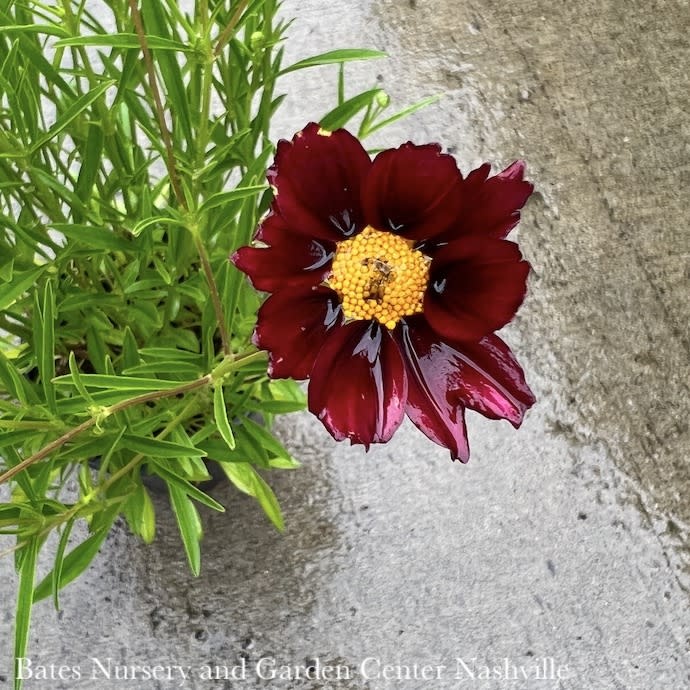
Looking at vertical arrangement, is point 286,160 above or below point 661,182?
below

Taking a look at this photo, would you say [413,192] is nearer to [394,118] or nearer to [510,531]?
[394,118]

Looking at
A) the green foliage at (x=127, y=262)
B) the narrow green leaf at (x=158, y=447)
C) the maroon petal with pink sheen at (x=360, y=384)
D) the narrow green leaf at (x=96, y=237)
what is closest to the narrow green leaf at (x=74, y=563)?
the green foliage at (x=127, y=262)

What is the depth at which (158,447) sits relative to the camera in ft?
1.94

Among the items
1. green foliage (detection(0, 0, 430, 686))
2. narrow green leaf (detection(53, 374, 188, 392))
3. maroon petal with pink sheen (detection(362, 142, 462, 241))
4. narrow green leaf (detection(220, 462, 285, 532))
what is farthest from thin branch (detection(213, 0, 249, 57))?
narrow green leaf (detection(220, 462, 285, 532))

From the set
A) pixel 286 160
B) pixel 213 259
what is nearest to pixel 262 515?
pixel 213 259

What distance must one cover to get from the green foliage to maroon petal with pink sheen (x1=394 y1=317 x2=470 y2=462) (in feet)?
0.31

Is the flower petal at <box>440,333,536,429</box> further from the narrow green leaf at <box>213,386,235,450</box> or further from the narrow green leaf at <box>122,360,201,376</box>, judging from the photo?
the narrow green leaf at <box>122,360,201,376</box>

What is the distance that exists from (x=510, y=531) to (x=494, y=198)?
70 cm

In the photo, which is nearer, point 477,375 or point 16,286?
point 477,375

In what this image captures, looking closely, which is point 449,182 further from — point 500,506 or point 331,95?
point 331,95

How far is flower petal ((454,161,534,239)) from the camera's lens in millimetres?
413

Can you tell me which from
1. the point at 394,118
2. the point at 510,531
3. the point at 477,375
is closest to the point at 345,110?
the point at 394,118

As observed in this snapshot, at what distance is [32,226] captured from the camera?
0.67m

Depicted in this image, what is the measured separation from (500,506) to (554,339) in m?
0.23
